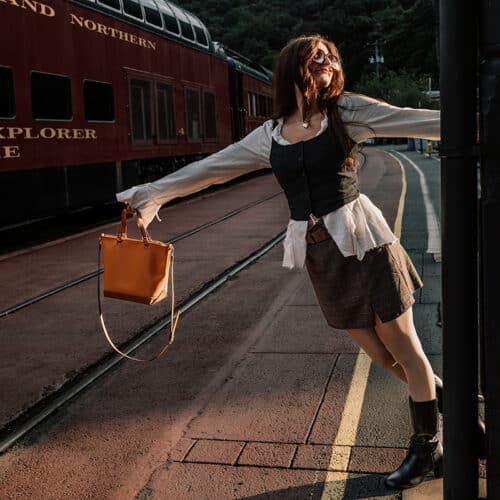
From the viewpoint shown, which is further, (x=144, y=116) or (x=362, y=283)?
(x=144, y=116)

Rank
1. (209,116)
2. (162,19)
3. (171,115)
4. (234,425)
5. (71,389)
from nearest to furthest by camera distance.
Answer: (234,425) → (71,389) → (162,19) → (171,115) → (209,116)

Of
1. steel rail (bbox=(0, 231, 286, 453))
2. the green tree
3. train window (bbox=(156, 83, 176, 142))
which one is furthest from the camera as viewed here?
the green tree

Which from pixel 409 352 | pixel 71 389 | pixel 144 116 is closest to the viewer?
pixel 409 352

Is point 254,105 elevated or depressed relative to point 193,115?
elevated

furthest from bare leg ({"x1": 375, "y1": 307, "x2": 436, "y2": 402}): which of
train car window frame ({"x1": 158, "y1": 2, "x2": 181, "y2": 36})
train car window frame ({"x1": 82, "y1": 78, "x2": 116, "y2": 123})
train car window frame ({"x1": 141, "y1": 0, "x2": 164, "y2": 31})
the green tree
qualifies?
the green tree

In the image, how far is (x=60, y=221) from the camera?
1473 centimetres

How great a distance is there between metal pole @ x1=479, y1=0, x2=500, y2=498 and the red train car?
351 inches

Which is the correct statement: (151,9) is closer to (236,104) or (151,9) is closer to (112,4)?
(112,4)

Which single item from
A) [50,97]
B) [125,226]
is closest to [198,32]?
[50,97]

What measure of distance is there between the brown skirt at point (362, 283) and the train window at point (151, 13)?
13.3 metres

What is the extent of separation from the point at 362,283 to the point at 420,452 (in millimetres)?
782

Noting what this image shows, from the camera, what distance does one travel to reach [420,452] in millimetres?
3328

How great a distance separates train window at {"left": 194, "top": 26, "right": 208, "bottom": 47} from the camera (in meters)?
19.0

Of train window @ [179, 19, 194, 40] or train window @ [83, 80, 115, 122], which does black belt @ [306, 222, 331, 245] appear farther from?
train window @ [179, 19, 194, 40]
